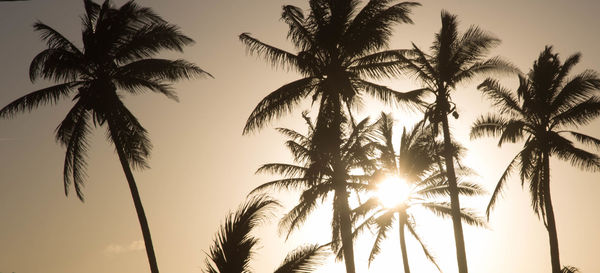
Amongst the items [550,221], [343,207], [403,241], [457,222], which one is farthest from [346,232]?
[403,241]

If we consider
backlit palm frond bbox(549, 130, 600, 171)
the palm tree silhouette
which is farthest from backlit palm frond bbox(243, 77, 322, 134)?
backlit palm frond bbox(549, 130, 600, 171)

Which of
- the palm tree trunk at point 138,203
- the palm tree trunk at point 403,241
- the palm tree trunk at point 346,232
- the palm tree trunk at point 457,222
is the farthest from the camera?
the palm tree trunk at point 403,241

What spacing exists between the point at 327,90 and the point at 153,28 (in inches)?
Answer: 273

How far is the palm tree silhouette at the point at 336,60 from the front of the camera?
21.4m

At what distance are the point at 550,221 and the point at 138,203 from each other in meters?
16.6

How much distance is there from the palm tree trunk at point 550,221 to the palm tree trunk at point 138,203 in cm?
1579

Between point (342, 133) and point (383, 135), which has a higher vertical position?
point (383, 135)

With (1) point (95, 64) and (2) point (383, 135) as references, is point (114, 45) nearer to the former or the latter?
(1) point (95, 64)

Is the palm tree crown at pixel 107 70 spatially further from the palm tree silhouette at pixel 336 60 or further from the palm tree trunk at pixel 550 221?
the palm tree trunk at pixel 550 221

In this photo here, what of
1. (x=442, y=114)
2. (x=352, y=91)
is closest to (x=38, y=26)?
(x=352, y=91)

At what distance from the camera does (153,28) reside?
22453 mm

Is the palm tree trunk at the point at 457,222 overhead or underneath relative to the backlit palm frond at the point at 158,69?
underneath

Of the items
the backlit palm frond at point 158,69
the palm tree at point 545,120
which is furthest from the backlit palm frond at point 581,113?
the backlit palm frond at point 158,69

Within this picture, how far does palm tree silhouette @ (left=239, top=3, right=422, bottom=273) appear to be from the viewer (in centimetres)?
2144
